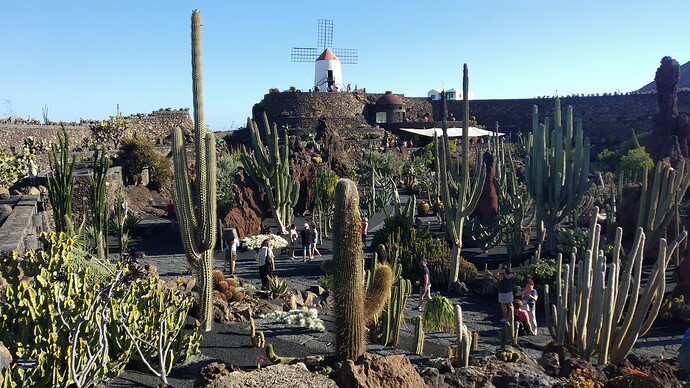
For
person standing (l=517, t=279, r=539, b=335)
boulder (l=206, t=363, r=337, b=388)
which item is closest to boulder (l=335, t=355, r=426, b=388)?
boulder (l=206, t=363, r=337, b=388)

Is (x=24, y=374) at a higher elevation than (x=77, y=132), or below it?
below

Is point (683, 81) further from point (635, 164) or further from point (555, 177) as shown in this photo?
point (555, 177)

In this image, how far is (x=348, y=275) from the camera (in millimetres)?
5418

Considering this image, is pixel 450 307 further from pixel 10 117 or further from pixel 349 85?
pixel 349 85

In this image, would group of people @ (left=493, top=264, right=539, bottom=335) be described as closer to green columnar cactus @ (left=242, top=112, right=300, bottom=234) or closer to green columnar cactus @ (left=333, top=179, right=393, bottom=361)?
green columnar cactus @ (left=333, top=179, right=393, bottom=361)

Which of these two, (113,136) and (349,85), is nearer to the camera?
(113,136)

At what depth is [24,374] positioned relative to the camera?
4176mm

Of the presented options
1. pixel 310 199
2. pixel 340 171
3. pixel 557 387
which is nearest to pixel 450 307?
pixel 557 387

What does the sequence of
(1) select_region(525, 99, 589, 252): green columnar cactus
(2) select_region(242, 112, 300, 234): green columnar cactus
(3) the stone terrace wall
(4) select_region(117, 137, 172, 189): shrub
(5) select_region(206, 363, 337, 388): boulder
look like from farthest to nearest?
(3) the stone terrace wall → (4) select_region(117, 137, 172, 189): shrub → (2) select_region(242, 112, 300, 234): green columnar cactus → (1) select_region(525, 99, 589, 252): green columnar cactus → (5) select_region(206, 363, 337, 388): boulder

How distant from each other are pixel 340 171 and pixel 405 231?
38.0 feet

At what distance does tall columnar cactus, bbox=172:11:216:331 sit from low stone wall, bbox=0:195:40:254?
1.88 metres

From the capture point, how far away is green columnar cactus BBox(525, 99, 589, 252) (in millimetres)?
11977

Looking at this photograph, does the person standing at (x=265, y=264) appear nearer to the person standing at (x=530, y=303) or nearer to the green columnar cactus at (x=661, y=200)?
the person standing at (x=530, y=303)

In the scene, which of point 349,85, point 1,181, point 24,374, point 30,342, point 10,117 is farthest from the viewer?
point 349,85
